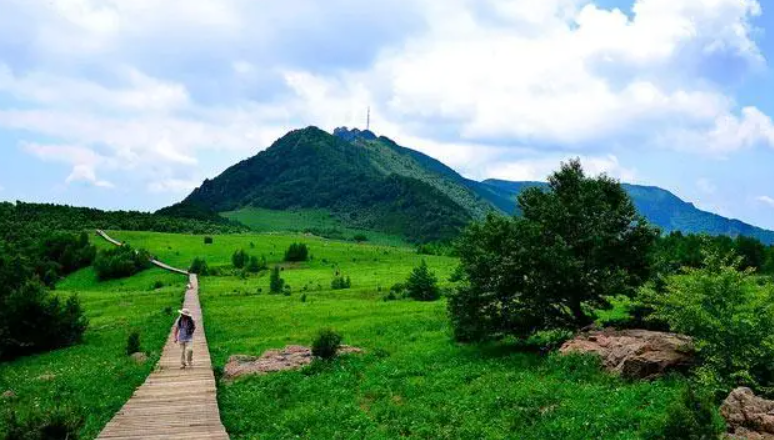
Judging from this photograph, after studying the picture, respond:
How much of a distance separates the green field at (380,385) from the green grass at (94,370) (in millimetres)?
141

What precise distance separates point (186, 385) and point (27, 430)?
9.26 m

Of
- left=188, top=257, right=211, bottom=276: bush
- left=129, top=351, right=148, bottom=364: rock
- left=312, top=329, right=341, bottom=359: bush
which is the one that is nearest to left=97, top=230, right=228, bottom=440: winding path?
left=129, top=351, right=148, bottom=364: rock

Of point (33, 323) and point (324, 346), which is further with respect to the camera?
point (33, 323)

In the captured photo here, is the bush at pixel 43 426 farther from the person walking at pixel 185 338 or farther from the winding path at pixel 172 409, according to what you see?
the person walking at pixel 185 338

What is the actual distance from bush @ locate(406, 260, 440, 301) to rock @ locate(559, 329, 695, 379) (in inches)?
1389

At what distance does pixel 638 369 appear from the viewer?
2383 centimetres

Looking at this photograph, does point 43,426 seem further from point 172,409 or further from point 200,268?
point 200,268

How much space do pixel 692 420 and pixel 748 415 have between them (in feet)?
12.7

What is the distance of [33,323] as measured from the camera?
4484cm

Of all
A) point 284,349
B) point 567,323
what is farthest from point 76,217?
point 567,323

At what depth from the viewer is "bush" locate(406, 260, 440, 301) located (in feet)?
211

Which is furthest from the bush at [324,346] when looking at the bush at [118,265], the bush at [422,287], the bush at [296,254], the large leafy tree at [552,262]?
the bush at [296,254]

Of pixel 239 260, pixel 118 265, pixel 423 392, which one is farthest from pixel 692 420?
pixel 118 265

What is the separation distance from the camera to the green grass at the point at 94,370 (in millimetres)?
25328
